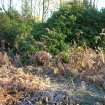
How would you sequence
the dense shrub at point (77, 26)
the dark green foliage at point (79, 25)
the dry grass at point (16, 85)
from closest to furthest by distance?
the dry grass at point (16, 85) → the dense shrub at point (77, 26) → the dark green foliage at point (79, 25)

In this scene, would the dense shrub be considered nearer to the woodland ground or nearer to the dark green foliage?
the dark green foliage

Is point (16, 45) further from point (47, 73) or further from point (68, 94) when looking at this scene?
point (68, 94)

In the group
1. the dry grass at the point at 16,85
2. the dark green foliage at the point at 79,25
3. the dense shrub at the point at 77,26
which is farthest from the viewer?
the dark green foliage at the point at 79,25

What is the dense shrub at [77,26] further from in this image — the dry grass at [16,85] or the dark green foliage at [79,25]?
the dry grass at [16,85]

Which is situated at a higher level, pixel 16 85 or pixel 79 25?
pixel 79 25

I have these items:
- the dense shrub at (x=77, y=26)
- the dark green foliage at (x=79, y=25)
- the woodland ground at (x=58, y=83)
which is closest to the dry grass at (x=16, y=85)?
the woodland ground at (x=58, y=83)

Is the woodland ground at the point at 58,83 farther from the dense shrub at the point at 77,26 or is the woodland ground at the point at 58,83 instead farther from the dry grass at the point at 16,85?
the dense shrub at the point at 77,26

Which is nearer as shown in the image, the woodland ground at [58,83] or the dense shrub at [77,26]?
the woodland ground at [58,83]

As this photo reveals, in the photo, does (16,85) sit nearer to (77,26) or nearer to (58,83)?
(58,83)

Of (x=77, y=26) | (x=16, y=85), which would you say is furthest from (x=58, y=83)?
(x=77, y=26)

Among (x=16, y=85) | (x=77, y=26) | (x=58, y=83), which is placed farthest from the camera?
(x=77, y=26)

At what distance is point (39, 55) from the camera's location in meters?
10.3

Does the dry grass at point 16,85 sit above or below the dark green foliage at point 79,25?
below

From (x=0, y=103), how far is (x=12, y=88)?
→ 27.7 inches
